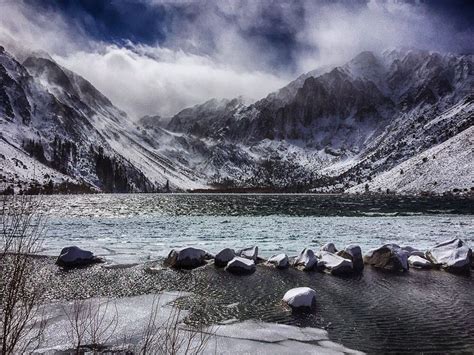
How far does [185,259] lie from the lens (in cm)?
2694

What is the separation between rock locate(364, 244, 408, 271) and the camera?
85.8 ft

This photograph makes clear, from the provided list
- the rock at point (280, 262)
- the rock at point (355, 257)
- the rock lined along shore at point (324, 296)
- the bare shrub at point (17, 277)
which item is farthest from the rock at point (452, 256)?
the bare shrub at point (17, 277)

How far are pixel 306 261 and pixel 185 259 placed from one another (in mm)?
8910

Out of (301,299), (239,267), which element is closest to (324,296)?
(301,299)

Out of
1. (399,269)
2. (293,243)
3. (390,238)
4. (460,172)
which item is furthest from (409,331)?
(460,172)

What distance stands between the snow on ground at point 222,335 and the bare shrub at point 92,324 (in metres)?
0.08

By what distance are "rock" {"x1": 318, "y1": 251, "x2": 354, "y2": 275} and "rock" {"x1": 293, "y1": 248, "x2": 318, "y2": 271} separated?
548 millimetres

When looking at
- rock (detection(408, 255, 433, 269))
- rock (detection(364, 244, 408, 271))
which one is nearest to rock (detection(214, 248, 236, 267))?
rock (detection(364, 244, 408, 271))

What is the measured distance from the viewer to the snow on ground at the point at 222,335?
1279 cm

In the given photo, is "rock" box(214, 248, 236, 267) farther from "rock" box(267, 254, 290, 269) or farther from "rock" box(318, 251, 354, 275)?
"rock" box(318, 251, 354, 275)

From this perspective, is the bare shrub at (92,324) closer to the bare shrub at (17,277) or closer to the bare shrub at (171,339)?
the bare shrub at (17,277)

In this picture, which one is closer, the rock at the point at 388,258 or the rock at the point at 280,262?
the rock at the point at 388,258

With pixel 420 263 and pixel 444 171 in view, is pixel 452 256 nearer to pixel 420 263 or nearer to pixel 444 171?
pixel 420 263

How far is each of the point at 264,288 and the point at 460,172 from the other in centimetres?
16403
